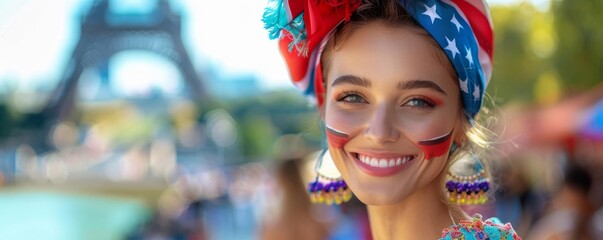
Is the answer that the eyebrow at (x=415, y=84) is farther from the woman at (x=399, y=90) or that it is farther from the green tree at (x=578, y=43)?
the green tree at (x=578, y=43)

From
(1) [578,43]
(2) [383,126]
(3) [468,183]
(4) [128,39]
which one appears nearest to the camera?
(2) [383,126]

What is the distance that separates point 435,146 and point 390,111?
118mm

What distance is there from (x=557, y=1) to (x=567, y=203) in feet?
15.6

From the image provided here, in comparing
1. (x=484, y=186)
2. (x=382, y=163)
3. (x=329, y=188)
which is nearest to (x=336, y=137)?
(x=382, y=163)

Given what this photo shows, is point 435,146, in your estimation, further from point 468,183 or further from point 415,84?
point 468,183

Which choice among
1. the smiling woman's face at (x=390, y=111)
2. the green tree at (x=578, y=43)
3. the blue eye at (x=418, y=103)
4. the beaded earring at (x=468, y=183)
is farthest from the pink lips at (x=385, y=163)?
the green tree at (x=578, y=43)

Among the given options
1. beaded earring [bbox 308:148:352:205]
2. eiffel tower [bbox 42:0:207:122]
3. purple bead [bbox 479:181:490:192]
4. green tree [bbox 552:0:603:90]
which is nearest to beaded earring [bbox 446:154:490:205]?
purple bead [bbox 479:181:490:192]

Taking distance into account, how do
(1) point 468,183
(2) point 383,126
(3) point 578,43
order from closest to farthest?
(2) point 383,126, (1) point 468,183, (3) point 578,43

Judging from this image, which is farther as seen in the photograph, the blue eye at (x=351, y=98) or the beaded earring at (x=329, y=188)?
the beaded earring at (x=329, y=188)

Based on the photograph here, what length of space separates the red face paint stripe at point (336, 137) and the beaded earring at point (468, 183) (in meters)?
0.29

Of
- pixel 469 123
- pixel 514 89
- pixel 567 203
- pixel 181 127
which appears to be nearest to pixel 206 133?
pixel 181 127

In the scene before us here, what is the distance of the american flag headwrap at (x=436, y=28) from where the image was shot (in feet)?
4.90

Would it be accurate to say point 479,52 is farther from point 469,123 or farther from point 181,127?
point 181,127

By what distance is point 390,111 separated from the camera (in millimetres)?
1479
